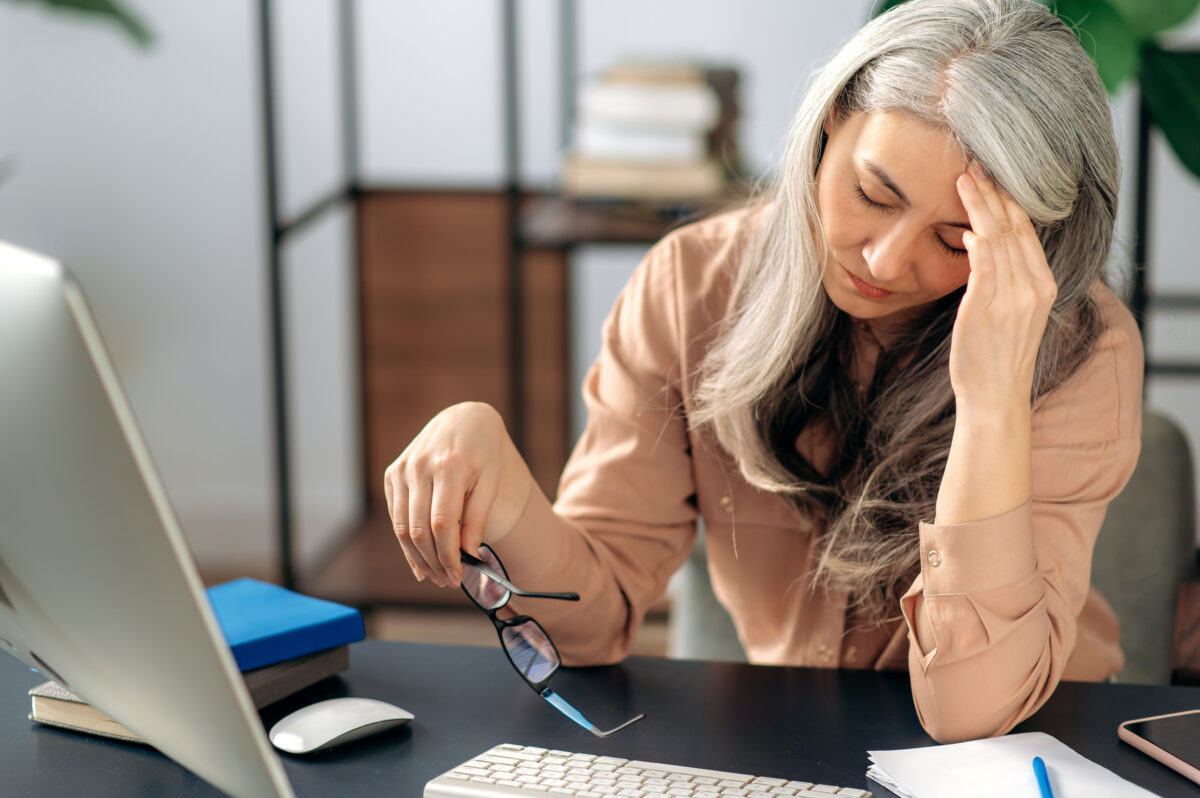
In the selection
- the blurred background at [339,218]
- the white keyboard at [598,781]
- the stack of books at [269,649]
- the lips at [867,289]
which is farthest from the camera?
the blurred background at [339,218]

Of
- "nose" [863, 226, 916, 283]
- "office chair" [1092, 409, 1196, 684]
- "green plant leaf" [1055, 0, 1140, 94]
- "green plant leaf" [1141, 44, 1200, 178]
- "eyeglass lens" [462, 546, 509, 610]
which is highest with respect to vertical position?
"green plant leaf" [1055, 0, 1140, 94]

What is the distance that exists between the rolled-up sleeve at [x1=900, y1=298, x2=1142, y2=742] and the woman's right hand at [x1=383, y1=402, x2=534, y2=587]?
0.33 meters

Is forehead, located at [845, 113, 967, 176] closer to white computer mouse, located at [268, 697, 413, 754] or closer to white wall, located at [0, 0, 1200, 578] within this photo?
white computer mouse, located at [268, 697, 413, 754]

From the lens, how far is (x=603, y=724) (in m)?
0.90

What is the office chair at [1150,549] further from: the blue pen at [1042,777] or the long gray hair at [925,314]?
the blue pen at [1042,777]

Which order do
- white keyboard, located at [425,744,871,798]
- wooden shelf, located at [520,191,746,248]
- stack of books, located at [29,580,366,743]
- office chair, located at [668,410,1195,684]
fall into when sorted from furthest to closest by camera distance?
wooden shelf, located at [520,191,746,248] → office chair, located at [668,410,1195,684] → stack of books, located at [29,580,366,743] → white keyboard, located at [425,744,871,798]

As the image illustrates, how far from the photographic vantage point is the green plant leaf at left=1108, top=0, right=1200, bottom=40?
1430 millimetres

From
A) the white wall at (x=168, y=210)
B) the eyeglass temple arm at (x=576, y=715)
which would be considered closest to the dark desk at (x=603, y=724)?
the eyeglass temple arm at (x=576, y=715)

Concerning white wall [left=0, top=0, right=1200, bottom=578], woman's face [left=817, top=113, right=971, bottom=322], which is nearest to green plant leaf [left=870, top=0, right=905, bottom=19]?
woman's face [left=817, top=113, right=971, bottom=322]

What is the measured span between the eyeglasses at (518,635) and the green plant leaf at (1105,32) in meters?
0.92

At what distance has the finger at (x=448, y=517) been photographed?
92 cm

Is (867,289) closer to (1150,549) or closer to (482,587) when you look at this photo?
(482,587)

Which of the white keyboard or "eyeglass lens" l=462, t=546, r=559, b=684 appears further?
"eyeglass lens" l=462, t=546, r=559, b=684

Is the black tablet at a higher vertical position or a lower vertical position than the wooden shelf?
lower
